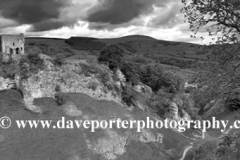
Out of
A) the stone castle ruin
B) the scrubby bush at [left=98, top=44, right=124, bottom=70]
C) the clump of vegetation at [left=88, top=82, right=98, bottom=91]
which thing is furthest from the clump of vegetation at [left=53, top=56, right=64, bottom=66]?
the scrubby bush at [left=98, top=44, right=124, bottom=70]

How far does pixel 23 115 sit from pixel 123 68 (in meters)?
42.9

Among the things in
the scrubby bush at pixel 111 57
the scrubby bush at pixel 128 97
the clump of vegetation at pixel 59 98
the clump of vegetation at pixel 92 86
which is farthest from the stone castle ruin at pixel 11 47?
the scrubby bush at pixel 128 97

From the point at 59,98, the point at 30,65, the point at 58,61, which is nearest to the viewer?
the point at 59,98

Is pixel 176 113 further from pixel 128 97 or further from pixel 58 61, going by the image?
pixel 58 61

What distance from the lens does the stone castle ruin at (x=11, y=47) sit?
65375 mm

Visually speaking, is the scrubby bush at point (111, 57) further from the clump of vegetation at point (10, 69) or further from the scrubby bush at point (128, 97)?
the clump of vegetation at point (10, 69)

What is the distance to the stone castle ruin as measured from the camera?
65375 mm

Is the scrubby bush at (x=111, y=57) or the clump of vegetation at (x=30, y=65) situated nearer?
the clump of vegetation at (x=30, y=65)

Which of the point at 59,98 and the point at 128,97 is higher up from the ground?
the point at 59,98

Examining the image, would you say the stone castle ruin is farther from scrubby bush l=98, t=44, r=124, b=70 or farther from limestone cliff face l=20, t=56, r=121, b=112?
scrubby bush l=98, t=44, r=124, b=70

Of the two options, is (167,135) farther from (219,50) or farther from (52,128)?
(219,50)

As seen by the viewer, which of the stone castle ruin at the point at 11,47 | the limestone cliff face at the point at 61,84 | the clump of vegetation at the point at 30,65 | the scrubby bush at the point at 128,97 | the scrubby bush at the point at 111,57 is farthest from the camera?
the scrubby bush at the point at 111,57

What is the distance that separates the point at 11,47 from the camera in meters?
68.7

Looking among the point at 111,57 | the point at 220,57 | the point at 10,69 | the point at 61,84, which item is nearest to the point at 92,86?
the point at 61,84
